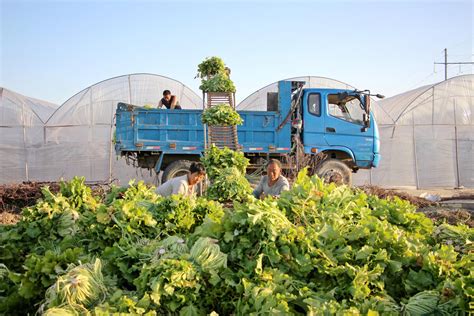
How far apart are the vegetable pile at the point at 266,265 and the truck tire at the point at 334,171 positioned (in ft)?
28.6

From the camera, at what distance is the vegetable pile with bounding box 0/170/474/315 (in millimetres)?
3006

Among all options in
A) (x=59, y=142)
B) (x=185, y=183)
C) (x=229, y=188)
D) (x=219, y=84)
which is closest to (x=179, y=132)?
(x=219, y=84)

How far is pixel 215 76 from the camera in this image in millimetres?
10617

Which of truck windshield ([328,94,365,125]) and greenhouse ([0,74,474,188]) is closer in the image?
truck windshield ([328,94,365,125])

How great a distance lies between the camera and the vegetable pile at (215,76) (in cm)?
1051

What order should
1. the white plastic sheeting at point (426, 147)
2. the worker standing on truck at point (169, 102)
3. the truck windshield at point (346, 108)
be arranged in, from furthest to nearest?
the white plastic sheeting at point (426, 147) < the worker standing on truck at point (169, 102) < the truck windshield at point (346, 108)

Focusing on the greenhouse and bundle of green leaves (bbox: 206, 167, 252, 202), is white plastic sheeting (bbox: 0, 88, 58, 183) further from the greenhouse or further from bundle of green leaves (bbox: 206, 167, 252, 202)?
bundle of green leaves (bbox: 206, 167, 252, 202)

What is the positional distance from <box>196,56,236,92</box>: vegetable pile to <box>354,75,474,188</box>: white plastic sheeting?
11313 millimetres

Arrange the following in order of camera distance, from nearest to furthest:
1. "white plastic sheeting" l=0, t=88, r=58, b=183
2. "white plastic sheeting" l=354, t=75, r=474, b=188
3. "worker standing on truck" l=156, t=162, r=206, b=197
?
"worker standing on truck" l=156, t=162, r=206, b=197 < "white plastic sheeting" l=0, t=88, r=58, b=183 < "white plastic sheeting" l=354, t=75, r=474, b=188

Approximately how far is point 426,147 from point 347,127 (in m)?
8.55

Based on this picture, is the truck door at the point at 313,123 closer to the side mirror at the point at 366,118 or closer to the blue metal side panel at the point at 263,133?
the blue metal side panel at the point at 263,133

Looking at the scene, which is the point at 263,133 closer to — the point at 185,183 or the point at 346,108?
the point at 346,108

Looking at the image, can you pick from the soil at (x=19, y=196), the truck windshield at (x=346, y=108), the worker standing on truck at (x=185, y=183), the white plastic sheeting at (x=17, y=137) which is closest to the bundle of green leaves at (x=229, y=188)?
the worker standing on truck at (x=185, y=183)

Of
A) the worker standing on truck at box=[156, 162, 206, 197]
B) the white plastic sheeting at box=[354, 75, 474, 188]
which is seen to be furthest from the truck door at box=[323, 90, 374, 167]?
the worker standing on truck at box=[156, 162, 206, 197]
